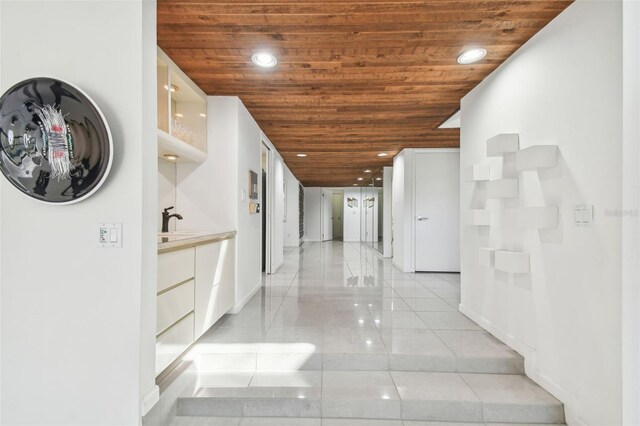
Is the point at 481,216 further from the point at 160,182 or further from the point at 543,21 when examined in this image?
the point at 160,182

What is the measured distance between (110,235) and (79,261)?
0.22 meters

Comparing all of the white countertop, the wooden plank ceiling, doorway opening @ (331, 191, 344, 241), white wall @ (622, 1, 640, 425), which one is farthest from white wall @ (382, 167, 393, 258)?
white wall @ (622, 1, 640, 425)

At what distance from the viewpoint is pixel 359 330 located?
2.73 metres

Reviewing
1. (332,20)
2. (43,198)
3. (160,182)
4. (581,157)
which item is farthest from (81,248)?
(581,157)

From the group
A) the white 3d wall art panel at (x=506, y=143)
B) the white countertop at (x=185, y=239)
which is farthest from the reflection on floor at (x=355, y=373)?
the white 3d wall art panel at (x=506, y=143)

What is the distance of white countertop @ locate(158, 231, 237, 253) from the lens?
185 cm

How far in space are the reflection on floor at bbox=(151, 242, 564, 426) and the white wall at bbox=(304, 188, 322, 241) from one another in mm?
8675

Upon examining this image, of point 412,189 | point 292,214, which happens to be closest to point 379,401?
point 412,189

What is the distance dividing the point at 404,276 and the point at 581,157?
382cm

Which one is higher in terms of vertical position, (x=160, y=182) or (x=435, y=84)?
(x=435, y=84)

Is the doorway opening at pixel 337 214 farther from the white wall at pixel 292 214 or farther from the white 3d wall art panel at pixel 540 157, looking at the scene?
the white 3d wall art panel at pixel 540 157

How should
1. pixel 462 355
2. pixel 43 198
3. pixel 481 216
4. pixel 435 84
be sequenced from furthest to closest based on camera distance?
1. pixel 435 84
2. pixel 481 216
3. pixel 462 355
4. pixel 43 198

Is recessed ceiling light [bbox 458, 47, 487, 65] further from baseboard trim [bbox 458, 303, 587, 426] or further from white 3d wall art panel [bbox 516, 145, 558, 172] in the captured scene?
baseboard trim [bbox 458, 303, 587, 426]

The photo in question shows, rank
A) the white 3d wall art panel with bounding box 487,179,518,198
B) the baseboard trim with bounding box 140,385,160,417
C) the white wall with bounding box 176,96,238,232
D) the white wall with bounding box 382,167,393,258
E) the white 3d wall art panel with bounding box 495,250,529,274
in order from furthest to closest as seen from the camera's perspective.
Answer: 1. the white wall with bounding box 382,167,393,258
2. the white wall with bounding box 176,96,238,232
3. the white 3d wall art panel with bounding box 487,179,518,198
4. the white 3d wall art panel with bounding box 495,250,529,274
5. the baseboard trim with bounding box 140,385,160,417
